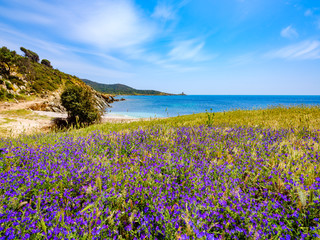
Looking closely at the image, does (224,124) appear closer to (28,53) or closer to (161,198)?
(161,198)

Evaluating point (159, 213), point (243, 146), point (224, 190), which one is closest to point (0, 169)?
point (159, 213)

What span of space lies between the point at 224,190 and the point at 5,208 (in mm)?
3019

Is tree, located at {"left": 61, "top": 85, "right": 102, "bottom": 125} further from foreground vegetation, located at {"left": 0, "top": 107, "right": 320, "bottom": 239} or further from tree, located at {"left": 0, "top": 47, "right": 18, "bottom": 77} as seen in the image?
tree, located at {"left": 0, "top": 47, "right": 18, "bottom": 77}

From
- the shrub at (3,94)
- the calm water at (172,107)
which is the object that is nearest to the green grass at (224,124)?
the calm water at (172,107)

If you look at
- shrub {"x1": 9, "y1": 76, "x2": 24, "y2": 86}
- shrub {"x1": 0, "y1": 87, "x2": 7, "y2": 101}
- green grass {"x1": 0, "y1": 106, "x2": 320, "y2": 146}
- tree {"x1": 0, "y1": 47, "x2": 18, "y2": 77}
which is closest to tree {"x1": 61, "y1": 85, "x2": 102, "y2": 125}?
shrub {"x1": 0, "y1": 87, "x2": 7, "y2": 101}

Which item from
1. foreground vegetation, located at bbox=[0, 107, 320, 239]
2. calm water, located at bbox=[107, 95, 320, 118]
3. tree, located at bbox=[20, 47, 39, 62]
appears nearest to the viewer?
foreground vegetation, located at bbox=[0, 107, 320, 239]

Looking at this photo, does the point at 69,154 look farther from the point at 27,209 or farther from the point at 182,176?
the point at 182,176

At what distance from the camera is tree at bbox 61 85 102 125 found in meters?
20.5

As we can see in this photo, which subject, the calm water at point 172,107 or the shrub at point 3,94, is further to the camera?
the calm water at point 172,107

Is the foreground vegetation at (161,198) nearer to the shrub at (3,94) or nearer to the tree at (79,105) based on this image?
the tree at (79,105)

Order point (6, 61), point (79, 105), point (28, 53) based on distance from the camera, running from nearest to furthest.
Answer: point (79, 105) < point (6, 61) < point (28, 53)

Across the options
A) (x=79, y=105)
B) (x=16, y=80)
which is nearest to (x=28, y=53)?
(x=16, y=80)

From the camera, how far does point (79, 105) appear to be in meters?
20.3

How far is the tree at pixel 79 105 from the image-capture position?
20484mm
